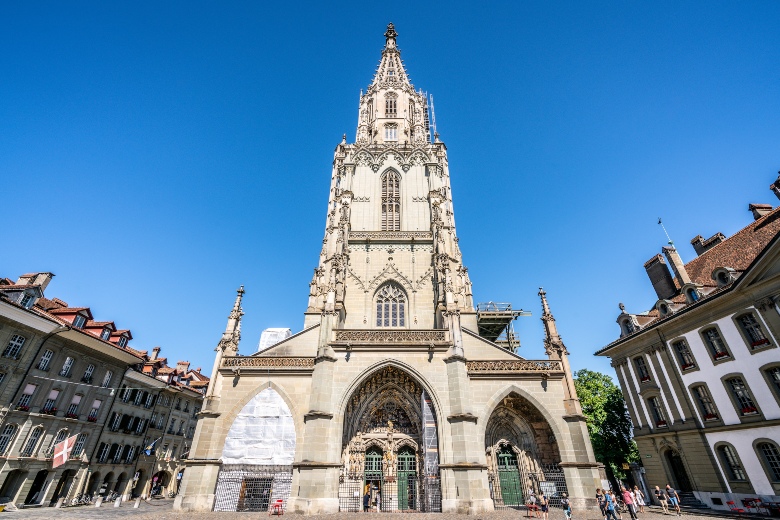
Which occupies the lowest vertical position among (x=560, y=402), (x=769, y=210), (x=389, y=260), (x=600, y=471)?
(x=600, y=471)

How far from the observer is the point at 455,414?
16.2 m

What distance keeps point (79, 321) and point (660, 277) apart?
40.4m

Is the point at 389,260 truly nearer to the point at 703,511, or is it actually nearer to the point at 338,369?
the point at 338,369

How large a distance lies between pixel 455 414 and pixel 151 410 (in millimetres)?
28829

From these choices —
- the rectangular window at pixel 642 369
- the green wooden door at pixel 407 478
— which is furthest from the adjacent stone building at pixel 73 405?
the rectangular window at pixel 642 369

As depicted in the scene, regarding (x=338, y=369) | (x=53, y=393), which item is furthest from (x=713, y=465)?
(x=53, y=393)

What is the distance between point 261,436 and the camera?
1677 cm

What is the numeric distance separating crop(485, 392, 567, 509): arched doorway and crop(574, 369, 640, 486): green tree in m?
12.6

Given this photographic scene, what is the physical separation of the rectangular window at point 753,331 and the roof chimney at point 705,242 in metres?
9.58

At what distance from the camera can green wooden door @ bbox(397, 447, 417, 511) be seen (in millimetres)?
17391

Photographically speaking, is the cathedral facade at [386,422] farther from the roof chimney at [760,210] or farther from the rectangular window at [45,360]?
the roof chimney at [760,210]

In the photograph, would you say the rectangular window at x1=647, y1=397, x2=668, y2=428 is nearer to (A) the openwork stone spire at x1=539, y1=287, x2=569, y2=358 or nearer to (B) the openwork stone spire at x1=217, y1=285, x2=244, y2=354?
(A) the openwork stone spire at x1=539, y1=287, x2=569, y2=358

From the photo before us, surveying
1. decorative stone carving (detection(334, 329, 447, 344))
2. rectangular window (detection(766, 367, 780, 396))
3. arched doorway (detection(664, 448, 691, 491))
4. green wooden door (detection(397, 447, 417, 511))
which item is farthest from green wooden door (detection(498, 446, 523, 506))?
rectangular window (detection(766, 367, 780, 396))

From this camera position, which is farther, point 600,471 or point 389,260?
point 389,260
